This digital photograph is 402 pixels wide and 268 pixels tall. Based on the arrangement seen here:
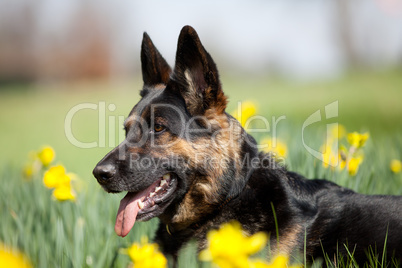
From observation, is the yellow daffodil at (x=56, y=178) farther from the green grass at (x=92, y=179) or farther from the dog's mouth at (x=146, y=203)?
the dog's mouth at (x=146, y=203)

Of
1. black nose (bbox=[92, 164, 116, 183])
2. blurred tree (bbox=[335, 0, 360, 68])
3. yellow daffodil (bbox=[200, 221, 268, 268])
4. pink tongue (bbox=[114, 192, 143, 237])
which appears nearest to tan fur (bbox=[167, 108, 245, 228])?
pink tongue (bbox=[114, 192, 143, 237])

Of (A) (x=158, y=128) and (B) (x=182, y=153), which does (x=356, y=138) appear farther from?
(A) (x=158, y=128)

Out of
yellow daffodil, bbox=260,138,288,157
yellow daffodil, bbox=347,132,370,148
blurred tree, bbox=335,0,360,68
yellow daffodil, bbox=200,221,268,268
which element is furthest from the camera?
blurred tree, bbox=335,0,360,68

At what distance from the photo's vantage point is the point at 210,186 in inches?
115

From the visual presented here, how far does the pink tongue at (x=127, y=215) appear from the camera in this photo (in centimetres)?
280

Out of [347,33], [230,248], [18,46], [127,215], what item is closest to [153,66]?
[127,215]

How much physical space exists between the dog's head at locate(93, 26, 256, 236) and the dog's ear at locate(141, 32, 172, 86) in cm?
44

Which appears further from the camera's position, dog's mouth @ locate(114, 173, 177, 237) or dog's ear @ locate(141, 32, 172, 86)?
dog's ear @ locate(141, 32, 172, 86)

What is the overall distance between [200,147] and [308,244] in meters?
1.04

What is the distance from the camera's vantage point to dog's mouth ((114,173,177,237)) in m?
2.81

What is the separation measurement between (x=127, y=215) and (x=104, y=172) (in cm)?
36

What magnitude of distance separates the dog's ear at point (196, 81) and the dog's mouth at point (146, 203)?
596 millimetres

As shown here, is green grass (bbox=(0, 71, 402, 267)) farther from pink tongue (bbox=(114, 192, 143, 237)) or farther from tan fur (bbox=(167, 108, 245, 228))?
tan fur (bbox=(167, 108, 245, 228))

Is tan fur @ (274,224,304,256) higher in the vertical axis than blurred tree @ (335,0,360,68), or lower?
lower
